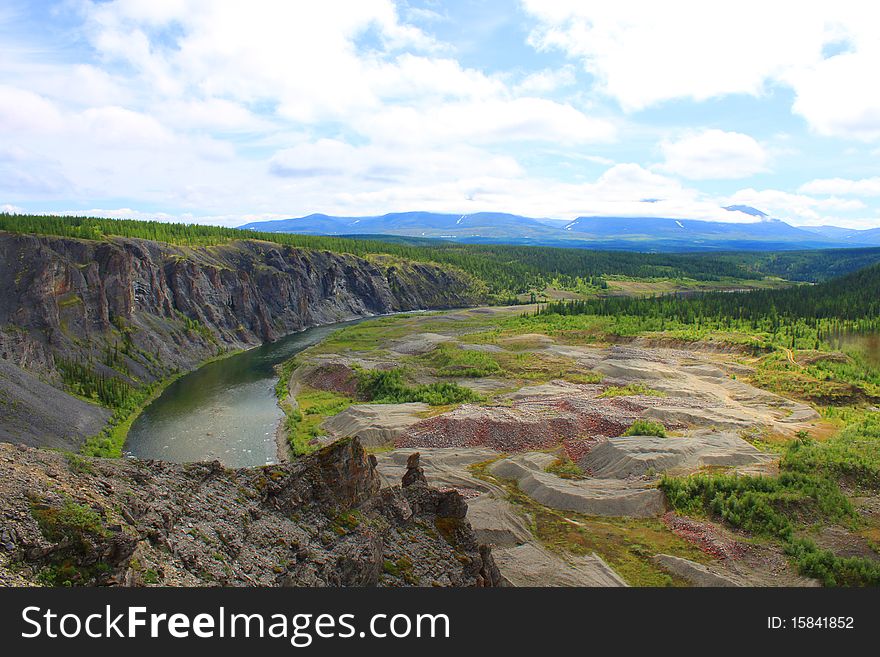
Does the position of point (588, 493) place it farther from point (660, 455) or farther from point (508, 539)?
point (508, 539)

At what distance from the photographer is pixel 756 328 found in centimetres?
10650

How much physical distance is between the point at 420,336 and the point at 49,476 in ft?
325

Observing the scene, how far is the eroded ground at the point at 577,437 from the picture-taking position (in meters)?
33.4

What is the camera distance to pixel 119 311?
88750mm

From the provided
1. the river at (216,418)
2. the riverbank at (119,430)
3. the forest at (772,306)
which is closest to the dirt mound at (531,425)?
the river at (216,418)

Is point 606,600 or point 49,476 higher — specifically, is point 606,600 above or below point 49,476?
below

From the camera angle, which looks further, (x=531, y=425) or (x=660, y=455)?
(x=531, y=425)

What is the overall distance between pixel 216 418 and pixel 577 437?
41302 mm

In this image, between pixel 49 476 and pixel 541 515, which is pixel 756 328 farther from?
pixel 49 476

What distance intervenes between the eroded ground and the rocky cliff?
7178mm

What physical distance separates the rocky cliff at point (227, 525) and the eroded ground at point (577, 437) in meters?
7.18

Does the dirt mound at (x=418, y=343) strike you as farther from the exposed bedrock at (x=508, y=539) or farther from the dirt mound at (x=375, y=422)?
the exposed bedrock at (x=508, y=539)


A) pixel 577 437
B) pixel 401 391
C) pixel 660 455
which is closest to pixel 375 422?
pixel 401 391

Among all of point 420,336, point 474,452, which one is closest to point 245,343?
point 420,336
